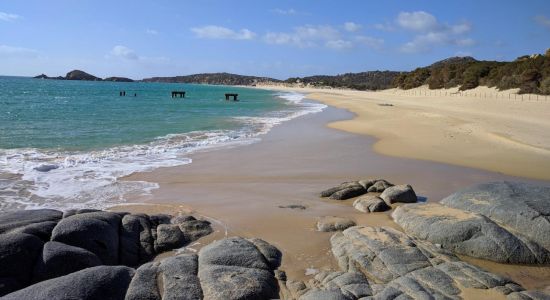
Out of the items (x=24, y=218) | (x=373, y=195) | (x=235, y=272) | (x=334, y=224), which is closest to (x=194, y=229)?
(x=235, y=272)

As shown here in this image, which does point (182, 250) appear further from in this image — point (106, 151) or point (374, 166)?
point (106, 151)

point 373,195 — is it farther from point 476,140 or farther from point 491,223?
point 476,140

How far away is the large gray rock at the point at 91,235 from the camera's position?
20.2ft

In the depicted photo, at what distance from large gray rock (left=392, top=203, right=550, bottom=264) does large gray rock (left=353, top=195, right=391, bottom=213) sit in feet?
3.66

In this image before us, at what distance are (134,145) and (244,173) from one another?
7.18 metres

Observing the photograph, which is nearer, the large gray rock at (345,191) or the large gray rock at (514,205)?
the large gray rock at (514,205)

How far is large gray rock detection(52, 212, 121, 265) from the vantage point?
617cm

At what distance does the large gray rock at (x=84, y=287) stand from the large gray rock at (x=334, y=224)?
3739 millimetres

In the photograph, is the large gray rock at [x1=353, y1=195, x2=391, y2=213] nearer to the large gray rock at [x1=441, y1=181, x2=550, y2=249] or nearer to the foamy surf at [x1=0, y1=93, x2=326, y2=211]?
the large gray rock at [x1=441, y1=181, x2=550, y2=249]

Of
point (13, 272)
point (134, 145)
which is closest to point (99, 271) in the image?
point (13, 272)

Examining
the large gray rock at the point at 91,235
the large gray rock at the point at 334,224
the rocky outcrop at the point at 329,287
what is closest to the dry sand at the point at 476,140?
the large gray rock at the point at 334,224

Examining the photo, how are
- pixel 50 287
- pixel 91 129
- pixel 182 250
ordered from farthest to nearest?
pixel 91 129
pixel 182 250
pixel 50 287

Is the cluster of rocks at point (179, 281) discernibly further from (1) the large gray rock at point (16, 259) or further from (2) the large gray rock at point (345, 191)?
(2) the large gray rock at point (345, 191)

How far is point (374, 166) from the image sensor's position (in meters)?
13.5
